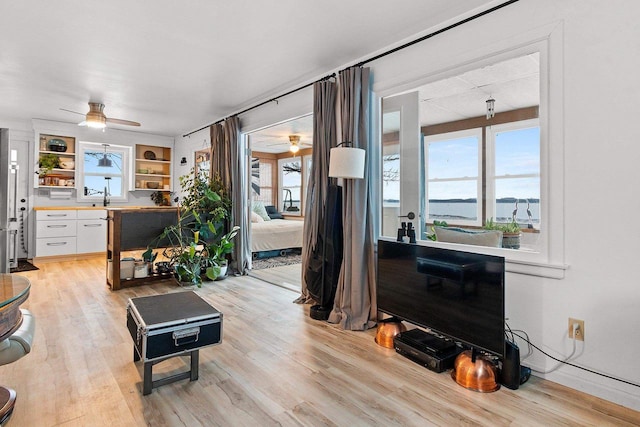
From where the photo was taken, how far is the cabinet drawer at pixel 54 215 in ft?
19.3

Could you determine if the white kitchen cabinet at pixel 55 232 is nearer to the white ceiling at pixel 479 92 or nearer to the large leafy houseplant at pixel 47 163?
the large leafy houseplant at pixel 47 163

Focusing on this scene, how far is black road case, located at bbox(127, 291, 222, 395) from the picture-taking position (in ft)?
6.48

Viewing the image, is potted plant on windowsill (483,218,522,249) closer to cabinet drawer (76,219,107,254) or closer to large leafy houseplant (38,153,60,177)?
cabinet drawer (76,219,107,254)

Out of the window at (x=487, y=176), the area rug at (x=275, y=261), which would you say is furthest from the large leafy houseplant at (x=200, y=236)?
the window at (x=487, y=176)

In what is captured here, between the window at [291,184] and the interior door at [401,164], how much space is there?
521cm

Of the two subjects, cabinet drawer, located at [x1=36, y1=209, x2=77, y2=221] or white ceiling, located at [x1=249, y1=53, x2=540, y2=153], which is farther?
cabinet drawer, located at [x1=36, y1=209, x2=77, y2=221]

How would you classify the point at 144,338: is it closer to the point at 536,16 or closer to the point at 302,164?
the point at 536,16

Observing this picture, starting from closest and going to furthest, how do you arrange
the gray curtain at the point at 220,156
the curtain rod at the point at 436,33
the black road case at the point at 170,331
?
the black road case at the point at 170,331 < the curtain rod at the point at 436,33 < the gray curtain at the point at 220,156

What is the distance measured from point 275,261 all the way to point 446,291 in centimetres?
422

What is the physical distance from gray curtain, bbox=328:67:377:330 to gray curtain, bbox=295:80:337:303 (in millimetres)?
291

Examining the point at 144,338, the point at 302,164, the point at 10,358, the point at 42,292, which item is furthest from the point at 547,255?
the point at 302,164

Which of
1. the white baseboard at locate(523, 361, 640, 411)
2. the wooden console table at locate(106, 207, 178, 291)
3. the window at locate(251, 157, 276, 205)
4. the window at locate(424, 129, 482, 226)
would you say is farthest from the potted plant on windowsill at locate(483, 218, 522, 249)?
the window at locate(251, 157, 276, 205)

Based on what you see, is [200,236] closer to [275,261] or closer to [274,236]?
[275,261]

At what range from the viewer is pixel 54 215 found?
6.00 m
